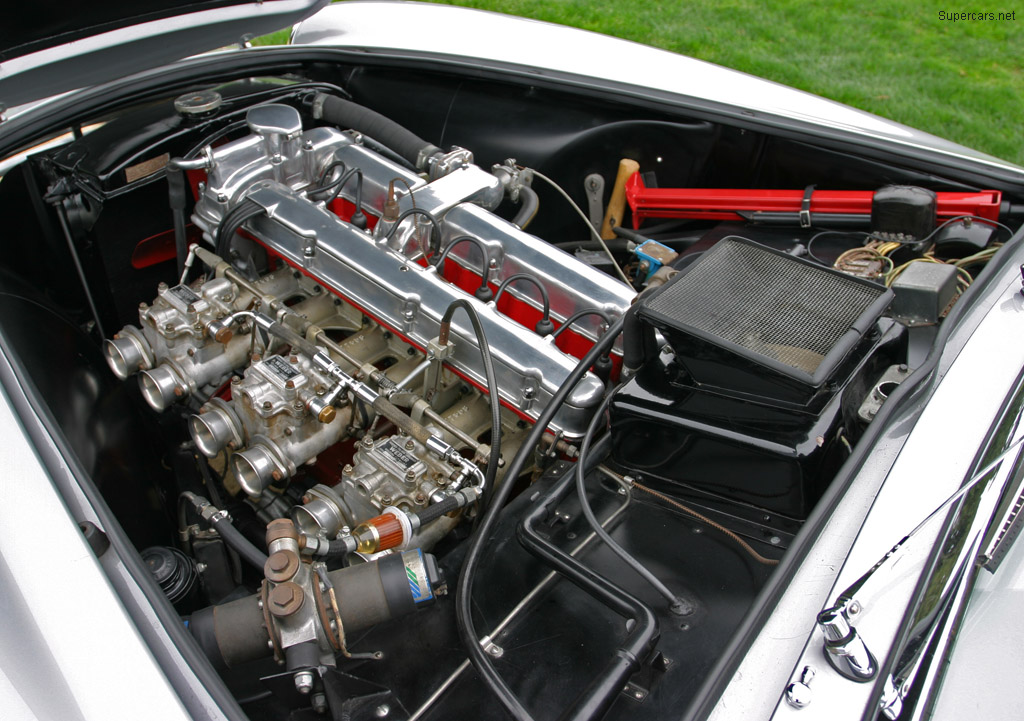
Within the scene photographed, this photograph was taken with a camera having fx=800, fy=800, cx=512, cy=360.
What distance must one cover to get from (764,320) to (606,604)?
498 mm

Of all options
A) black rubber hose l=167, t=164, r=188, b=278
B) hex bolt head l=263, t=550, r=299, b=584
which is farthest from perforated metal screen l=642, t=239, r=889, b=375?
black rubber hose l=167, t=164, r=188, b=278

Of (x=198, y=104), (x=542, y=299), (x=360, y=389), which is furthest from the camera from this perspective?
(x=198, y=104)

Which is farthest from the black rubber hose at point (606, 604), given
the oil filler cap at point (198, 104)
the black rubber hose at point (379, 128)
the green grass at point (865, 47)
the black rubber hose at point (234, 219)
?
the green grass at point (865, 47)

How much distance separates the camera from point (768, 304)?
129 centimetres

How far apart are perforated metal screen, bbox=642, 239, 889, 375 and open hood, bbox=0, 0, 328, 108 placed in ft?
4.73

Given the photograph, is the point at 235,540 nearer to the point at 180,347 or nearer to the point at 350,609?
the point at 350,609

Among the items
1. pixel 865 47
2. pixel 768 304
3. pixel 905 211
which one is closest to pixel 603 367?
pixel 768 304

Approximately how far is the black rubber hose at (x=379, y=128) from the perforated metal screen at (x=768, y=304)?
0.90 meters

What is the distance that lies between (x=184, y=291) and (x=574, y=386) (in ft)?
3.08

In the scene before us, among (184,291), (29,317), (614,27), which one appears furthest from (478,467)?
(614,27)

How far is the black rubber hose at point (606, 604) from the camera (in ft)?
3.18

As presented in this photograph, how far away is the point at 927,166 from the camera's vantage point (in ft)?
6.40

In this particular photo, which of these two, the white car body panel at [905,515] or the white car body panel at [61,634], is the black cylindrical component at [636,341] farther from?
the white car body panel at [61,634]

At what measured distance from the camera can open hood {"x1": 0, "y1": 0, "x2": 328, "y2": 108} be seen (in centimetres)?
174
